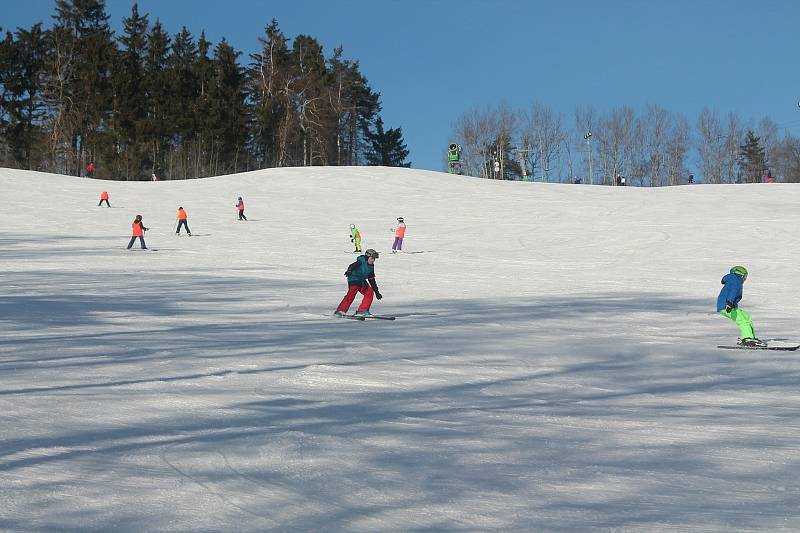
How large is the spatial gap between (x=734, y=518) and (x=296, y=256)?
2183cm

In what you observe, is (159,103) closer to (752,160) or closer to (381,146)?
(381,146)

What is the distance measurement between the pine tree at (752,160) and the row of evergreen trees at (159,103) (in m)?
48.2

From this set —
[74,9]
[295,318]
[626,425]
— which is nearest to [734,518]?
[626,425]

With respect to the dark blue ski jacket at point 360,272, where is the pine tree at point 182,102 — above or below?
above

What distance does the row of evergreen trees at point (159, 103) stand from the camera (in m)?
65.2

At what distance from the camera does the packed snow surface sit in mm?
4367

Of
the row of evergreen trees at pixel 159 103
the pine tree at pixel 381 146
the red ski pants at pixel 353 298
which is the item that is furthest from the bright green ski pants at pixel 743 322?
the pine tree at pixel 381 146

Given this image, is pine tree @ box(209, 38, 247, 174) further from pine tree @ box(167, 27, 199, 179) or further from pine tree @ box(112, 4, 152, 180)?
pine tree @ box(112, 4, 152, 180)

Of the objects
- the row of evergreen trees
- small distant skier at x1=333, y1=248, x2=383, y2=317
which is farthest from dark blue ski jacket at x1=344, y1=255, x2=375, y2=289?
the row of evergreen trees

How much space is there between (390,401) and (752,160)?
9814 centimetres

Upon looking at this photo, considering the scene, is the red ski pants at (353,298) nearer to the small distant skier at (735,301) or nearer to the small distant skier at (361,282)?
the small distant skier at (361,282)

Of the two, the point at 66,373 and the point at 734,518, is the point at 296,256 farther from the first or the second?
the point at 734,518

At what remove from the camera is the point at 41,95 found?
6556cm

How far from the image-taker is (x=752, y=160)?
94.1 m
